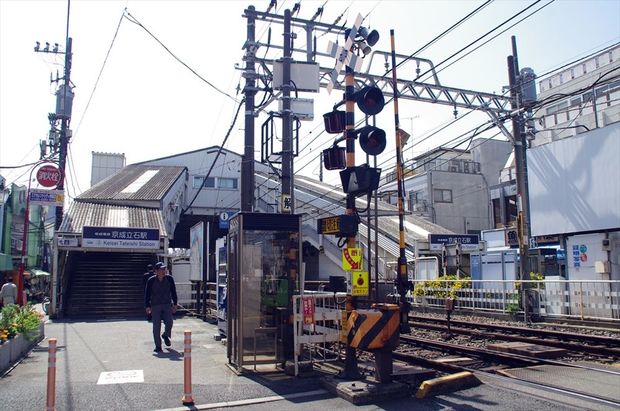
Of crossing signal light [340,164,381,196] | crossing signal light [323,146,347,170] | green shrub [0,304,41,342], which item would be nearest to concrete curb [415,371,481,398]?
crossing signal light [340,164,381,196]

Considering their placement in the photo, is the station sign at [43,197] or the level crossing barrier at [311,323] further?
the station sign at [43,197]

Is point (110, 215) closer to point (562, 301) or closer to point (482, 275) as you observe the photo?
point (482, 275)

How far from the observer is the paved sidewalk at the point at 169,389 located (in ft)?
22.6

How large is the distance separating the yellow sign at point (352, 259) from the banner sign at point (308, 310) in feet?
3.50

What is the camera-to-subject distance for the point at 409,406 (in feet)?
22.3

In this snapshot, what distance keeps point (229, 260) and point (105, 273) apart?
692 inches

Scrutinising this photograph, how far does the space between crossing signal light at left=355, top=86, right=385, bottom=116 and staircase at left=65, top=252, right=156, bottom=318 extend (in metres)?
16.6

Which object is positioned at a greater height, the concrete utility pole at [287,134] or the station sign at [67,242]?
the concrete utility pole at [287,134]

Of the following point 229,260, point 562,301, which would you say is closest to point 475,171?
point 562,301

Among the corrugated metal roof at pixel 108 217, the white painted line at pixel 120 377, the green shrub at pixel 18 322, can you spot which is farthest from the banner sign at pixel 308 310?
the corrugated metal roof at pixel 108 217

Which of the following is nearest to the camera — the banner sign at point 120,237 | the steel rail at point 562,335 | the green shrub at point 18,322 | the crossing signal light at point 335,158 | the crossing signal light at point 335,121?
the crossing signal light at point 335,158

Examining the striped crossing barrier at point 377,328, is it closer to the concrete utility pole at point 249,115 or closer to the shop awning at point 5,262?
the concrete utility pole at point 249,115

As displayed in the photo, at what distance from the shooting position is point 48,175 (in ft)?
62.1

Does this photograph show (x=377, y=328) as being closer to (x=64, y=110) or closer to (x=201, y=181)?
(x=64, y=110)
